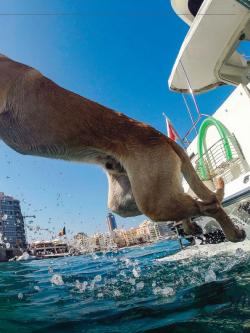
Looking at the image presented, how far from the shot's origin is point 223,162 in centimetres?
788

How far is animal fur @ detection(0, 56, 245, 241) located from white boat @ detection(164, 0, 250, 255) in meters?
3.59

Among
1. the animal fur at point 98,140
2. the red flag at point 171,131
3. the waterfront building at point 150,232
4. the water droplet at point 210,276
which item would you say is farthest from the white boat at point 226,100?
the waterfront building at point 150,232

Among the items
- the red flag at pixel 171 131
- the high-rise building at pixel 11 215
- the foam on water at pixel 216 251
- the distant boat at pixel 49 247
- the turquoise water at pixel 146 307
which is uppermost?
the high-rise building at pixel 11 215

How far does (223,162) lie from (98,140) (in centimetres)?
532

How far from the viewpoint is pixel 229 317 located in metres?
2.39

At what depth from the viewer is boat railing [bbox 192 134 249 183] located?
7.71 metres

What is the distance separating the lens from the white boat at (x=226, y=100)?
7445 millimetres

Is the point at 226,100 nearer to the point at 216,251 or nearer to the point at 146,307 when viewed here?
the point at 216,251

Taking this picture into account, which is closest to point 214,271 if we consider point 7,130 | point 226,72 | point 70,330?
point 70,330

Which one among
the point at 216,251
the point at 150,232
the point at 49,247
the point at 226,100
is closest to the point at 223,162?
the point at 226,100

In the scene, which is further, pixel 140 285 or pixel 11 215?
pixel 11 215

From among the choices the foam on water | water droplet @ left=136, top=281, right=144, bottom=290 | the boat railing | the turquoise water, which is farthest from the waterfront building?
the turquoise water

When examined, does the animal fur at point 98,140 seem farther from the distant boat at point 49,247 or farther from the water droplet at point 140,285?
the distant boat at point 49,247

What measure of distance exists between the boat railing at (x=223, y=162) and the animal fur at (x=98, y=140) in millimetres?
4338
